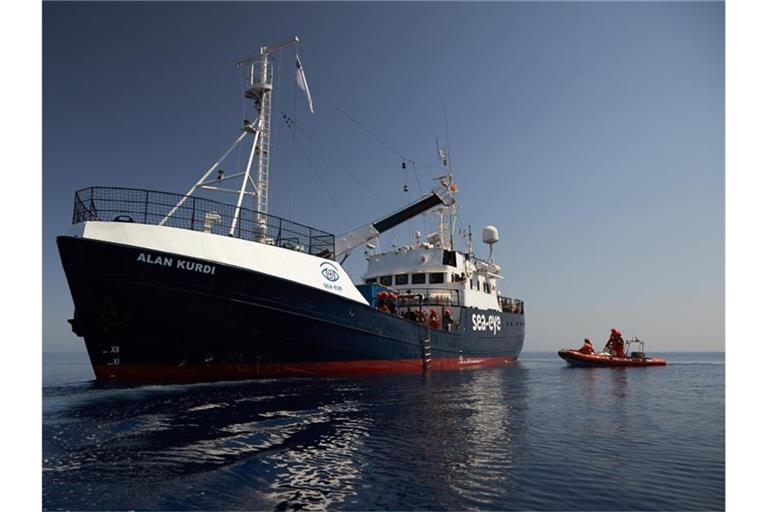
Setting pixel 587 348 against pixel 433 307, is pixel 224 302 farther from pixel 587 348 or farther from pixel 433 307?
pixel 587 348

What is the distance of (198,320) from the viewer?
13.6m

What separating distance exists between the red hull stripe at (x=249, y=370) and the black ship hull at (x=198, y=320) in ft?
0.10

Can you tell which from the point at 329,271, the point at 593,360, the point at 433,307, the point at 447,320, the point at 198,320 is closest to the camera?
the point at 198,320

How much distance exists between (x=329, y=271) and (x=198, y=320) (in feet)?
17.9

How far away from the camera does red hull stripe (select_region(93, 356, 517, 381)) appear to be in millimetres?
13414

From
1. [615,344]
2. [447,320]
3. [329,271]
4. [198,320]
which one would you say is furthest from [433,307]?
[615,344]

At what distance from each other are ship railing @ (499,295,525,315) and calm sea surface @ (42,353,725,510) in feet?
74.2

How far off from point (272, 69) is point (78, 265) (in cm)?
1255

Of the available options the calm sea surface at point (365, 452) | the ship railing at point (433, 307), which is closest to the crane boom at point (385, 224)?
the ship railing at point (433, 307)

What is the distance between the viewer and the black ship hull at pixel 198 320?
41.6 ft

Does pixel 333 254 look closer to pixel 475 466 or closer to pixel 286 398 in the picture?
pixel 286 398

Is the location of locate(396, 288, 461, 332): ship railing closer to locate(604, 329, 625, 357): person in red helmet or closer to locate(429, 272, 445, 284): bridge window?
locate(429, 272, 445, 284): bridge window

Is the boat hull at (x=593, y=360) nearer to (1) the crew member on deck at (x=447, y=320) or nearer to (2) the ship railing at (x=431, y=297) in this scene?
(2) the ship railing at (x=431, y=297)

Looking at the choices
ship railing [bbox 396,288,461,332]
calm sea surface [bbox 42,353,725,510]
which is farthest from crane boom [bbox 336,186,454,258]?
calm sea surface [bbox 42,353,725,510]
